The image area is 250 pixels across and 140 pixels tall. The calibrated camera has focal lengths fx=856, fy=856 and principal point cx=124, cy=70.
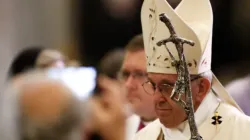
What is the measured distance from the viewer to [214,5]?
718cm

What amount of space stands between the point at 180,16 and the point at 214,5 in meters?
4.59

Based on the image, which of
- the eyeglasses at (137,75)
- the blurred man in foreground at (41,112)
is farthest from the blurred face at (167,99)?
the eyeglasses at (137,75)

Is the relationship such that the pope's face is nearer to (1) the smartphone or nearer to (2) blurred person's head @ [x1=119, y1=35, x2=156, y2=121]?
(1) the smartphone

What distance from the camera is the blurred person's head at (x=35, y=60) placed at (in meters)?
3.80

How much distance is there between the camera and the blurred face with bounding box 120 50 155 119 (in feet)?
10.4

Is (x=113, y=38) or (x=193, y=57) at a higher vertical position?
(x=113, y=38)

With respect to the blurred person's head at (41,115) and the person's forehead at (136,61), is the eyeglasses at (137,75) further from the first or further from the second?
the blurred person's head at (41,115)

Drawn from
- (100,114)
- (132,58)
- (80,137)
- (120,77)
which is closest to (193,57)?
(80,137)

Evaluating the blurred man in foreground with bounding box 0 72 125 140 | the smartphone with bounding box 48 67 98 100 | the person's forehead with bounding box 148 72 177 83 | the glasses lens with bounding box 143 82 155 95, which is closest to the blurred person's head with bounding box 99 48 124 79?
the smartphone with bounding box 48 67 98 100

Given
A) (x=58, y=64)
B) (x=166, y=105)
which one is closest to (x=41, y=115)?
(x=166, y=105)

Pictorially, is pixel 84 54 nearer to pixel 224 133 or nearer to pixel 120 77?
pixel 120 77

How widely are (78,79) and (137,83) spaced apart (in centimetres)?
39

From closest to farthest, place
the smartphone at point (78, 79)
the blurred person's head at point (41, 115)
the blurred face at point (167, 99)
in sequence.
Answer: the blurred person's head at point (41, 115) → the smartphone at point (78, 79) → the blurred face at point (167, 99)

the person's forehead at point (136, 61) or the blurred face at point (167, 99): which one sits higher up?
the person's forehead at point (136, 61)
